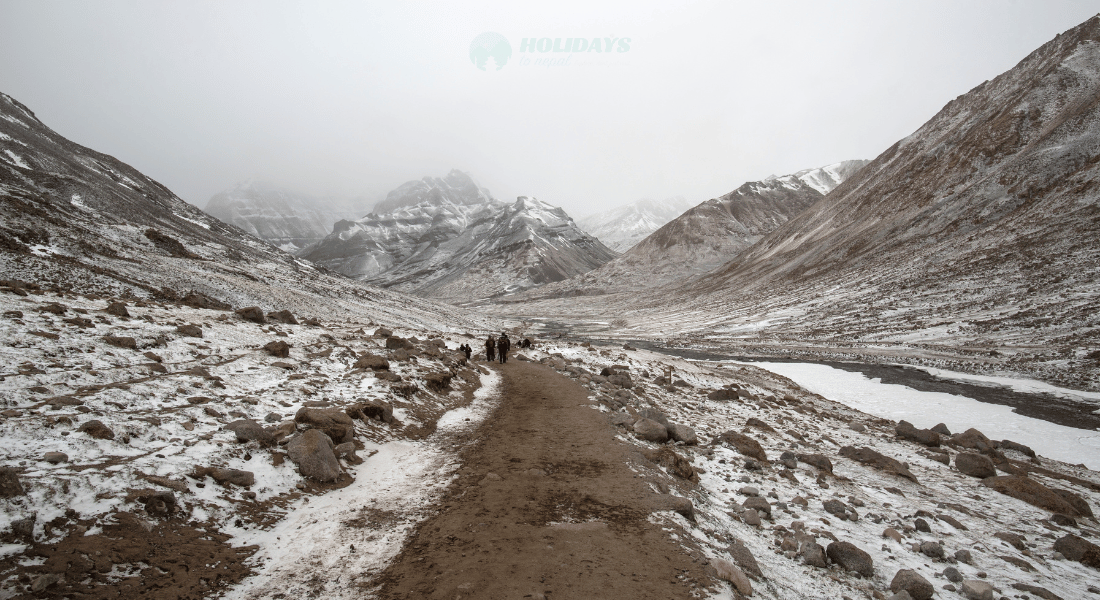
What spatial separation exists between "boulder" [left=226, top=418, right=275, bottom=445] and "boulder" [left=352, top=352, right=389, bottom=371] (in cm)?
666

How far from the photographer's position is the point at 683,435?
45.5 ft

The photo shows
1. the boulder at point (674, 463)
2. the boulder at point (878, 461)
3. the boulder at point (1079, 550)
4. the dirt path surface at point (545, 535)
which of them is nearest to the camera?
the dirt path surface at point (545, 535)

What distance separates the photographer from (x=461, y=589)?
578 centimetres

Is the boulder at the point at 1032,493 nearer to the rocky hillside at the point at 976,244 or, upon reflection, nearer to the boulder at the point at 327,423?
the boulder at the point at 327,423

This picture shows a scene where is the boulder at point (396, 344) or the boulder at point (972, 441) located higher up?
the boulder at point (972, 441)

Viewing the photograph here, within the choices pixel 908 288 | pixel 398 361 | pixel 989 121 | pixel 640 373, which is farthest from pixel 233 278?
pixel 989 121

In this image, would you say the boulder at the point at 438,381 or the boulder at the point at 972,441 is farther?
the boulder at the point at 438,381

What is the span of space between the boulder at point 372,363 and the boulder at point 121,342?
6.19 m

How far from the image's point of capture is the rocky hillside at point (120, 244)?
92.7 ft

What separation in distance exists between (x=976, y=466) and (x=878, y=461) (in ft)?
9.62

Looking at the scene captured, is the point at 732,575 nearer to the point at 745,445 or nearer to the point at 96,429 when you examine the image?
the point at 745,445

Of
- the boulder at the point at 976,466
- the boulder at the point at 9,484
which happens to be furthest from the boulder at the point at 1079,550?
the boulder at the point at 9,484

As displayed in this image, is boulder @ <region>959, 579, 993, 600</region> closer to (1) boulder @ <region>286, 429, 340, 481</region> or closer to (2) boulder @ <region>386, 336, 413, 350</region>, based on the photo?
(1) boulder @ <region>286, 429, 340, 481</region>

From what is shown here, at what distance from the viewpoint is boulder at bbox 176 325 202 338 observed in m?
14.9
